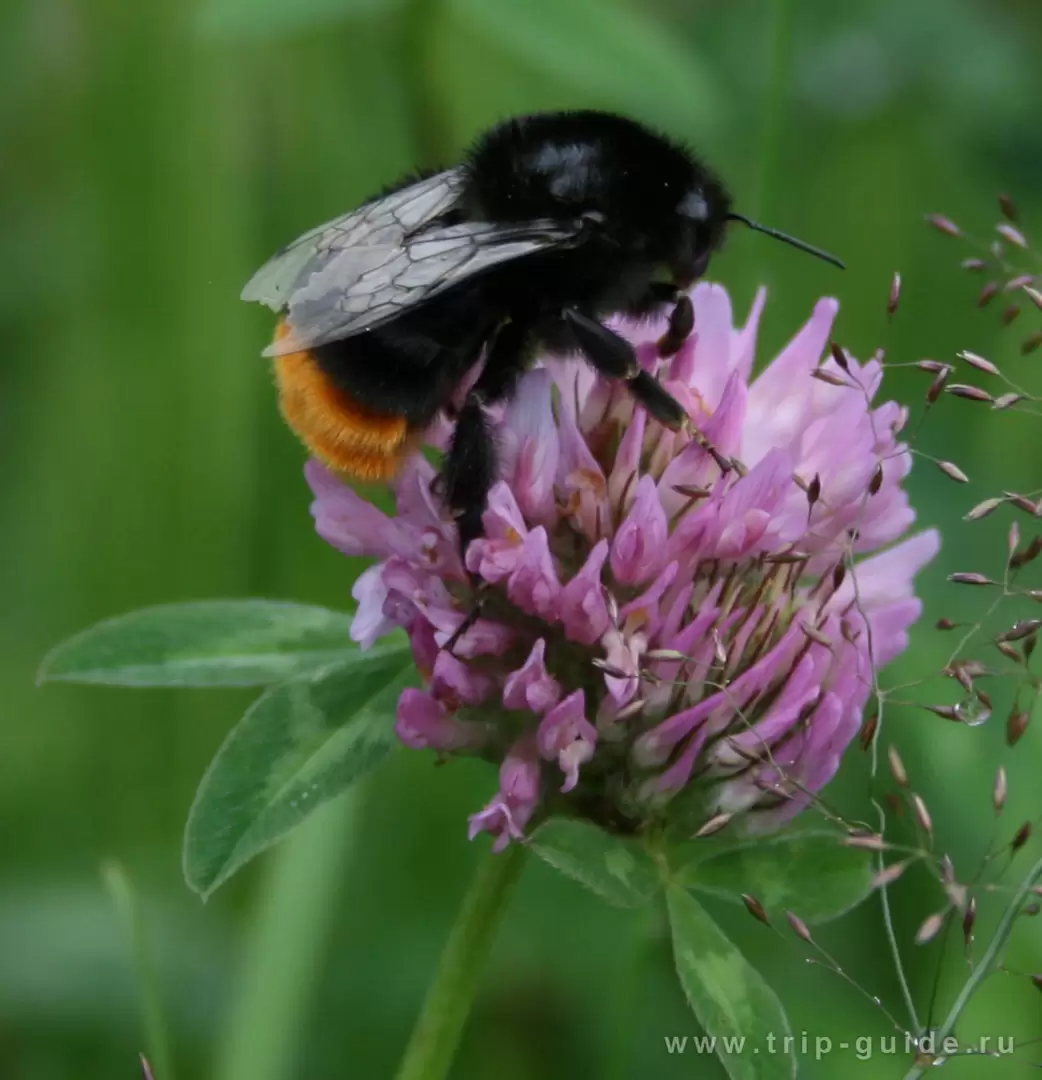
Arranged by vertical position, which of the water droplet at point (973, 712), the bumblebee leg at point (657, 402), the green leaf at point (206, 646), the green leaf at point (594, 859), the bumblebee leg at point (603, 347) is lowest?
the green leaf at point (206, 646)

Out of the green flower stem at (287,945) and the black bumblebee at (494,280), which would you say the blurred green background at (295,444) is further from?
the black bumblebee at (494,280)

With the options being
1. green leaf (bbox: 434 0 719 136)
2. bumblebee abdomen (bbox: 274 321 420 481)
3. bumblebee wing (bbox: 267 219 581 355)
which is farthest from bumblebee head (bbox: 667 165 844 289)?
green leaf (bbox: 434 0 719 136)

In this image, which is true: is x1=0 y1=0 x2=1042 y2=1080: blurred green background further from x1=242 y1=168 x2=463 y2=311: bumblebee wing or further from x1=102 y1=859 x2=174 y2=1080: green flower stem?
x1=242 y1=168 x2=463 y2=311: bumblebee wing

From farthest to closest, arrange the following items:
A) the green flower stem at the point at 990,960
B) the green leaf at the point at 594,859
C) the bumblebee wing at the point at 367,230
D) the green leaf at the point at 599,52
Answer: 1. the green leaf at the point at 599,52
2. the bumblebee wing at the point at 367,230
3. the green leaf at the point at 594,859
4. the green flower stem at the point at 990,960

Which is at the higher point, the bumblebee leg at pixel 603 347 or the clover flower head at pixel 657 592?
the bumblebee leg at pixel 603 347

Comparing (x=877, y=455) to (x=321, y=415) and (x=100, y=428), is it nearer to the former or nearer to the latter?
(x=321, y=415)

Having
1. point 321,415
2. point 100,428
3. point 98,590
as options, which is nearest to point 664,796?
point 321,415

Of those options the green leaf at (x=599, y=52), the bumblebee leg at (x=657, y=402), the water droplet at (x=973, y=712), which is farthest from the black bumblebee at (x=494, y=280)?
the green leaf at (x=599, y=52)
